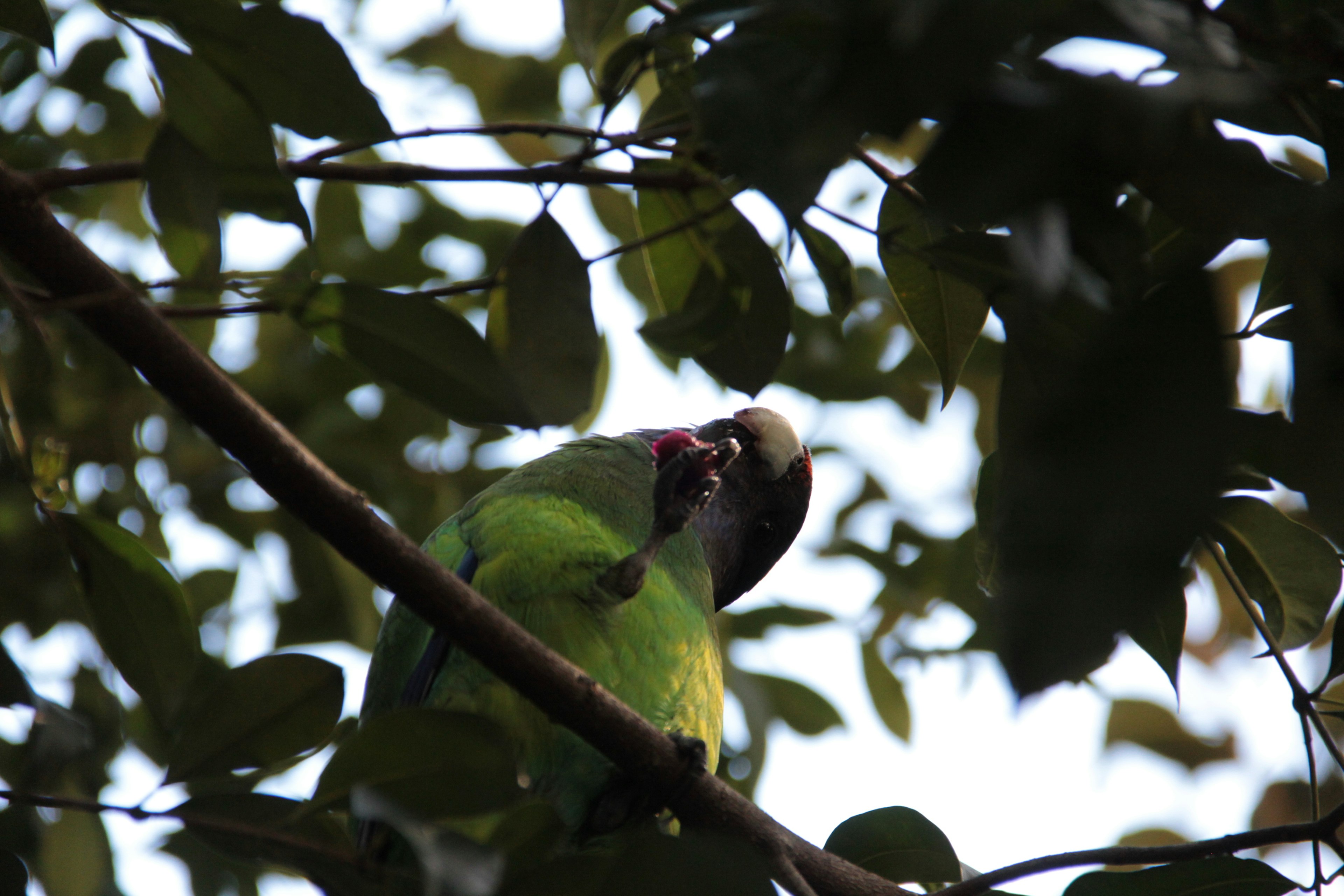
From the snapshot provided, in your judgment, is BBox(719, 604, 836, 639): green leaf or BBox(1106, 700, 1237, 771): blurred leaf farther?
BBox(1106, 700, 1237, 771): blurred leaf

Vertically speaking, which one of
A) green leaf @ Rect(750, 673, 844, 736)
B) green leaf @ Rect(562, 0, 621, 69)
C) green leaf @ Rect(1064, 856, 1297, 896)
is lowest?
green leaf @ Rect(1064, 856, 1297, 896)

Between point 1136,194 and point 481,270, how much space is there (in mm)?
2149

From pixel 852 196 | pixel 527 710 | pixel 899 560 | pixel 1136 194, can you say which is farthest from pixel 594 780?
pixel 852 196

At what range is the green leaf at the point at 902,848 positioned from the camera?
1523mm

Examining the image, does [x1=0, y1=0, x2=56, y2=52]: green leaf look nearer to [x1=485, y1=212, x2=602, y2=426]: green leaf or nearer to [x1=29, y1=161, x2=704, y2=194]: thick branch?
[x1=29, y1=161, x2=704, y2=194]: thick branch

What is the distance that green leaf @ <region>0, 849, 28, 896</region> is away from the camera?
127 cm

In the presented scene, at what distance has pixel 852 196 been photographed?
3439 mm

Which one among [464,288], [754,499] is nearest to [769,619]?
[754,499]

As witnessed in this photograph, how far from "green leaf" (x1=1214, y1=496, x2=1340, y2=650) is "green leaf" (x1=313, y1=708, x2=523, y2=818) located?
3.25ft

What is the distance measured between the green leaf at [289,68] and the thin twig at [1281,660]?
1.22 meters

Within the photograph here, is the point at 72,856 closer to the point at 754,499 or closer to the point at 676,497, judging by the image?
the point at 676,497

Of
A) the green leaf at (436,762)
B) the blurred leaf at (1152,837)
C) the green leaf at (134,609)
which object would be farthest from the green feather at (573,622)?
the blurred leaf at (1152,837)

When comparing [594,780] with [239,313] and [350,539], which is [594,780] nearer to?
[350,539]

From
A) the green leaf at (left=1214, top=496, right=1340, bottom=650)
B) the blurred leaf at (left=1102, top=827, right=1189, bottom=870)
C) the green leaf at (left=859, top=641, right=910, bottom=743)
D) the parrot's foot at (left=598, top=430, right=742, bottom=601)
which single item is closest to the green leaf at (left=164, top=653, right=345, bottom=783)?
the parrot's foot at (left=598, top=430, right=742, bottom=601)
